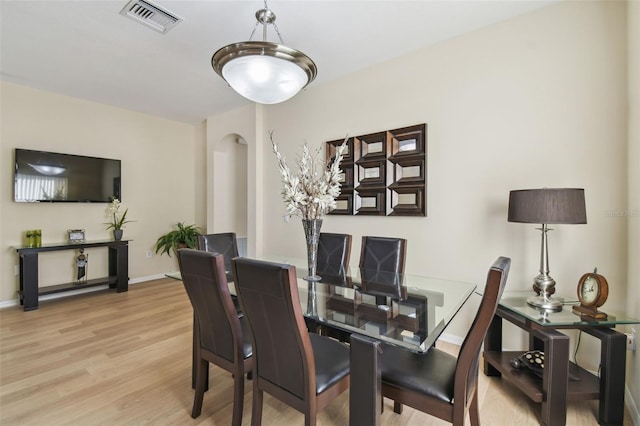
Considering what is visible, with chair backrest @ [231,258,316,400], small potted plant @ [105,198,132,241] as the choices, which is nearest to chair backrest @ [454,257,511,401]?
chair backrest @ [231,258,316,400]

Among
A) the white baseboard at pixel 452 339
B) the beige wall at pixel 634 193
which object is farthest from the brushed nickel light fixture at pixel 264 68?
the white baseboard at pixel 452 339

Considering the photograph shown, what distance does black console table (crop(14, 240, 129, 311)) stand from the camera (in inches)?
143

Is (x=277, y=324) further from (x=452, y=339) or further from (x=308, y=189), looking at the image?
(x=452, y=339)

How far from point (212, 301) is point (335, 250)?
4.55 ft

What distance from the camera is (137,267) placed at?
5031 mm

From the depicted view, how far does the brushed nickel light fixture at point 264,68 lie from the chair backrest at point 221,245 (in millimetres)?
1239

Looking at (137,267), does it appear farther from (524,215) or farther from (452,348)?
(524,215)

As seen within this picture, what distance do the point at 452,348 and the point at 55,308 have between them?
468 centimetres

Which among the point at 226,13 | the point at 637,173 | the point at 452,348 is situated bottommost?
the point at 452,348

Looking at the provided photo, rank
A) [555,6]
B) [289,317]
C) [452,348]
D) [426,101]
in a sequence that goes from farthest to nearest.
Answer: [426,101] < [452,348] < [555,6] < [289,317]

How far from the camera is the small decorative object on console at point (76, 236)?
4.17 metres

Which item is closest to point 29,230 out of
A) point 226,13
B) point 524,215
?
point 226,13

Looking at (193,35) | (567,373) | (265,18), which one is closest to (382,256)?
(567,373)

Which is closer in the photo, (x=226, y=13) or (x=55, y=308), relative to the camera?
(x=226, y=13)
